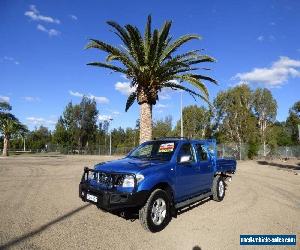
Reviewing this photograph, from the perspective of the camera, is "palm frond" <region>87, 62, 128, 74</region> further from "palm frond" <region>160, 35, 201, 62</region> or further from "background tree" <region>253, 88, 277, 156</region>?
"background tree" <region>253, 88, 277, 156</region>

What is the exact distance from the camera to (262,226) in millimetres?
6918

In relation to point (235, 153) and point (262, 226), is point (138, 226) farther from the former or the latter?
point (235, 153)

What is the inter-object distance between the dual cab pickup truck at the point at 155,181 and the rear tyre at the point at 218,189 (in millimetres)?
30

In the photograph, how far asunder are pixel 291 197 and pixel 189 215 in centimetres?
457

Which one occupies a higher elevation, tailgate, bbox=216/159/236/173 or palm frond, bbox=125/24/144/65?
palm frond, bbox=125/24/144/65

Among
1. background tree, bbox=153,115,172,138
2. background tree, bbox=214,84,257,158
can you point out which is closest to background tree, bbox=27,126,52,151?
background tree, bbox=153,115,172,138

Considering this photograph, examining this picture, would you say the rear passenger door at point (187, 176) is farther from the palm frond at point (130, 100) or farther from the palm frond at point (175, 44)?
the palm frond at point (130, 100)

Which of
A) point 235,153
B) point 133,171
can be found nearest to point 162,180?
point 133,171

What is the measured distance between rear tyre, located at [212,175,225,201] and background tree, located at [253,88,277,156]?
4902 centimetres

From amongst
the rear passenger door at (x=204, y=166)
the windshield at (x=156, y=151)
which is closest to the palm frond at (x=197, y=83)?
the rear passenger door at (x=204, y=166)

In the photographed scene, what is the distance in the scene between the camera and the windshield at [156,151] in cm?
784

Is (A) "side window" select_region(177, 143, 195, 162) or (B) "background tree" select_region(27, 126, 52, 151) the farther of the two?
(B) "background tree" select_region(27, 126, 52, 151)

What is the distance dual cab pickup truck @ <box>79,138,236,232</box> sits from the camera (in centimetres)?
636

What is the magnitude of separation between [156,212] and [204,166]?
251 cm
